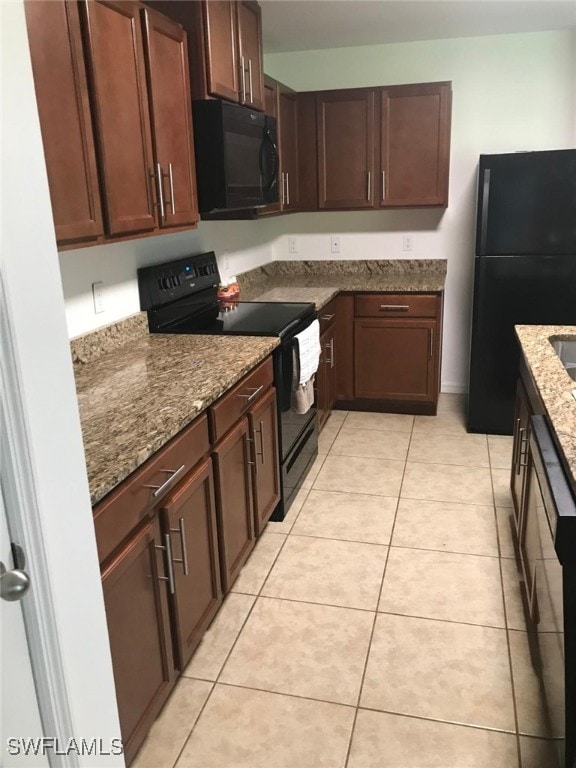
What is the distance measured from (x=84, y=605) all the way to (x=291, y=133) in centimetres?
339

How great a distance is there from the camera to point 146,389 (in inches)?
75.5

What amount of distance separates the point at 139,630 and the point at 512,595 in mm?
1404

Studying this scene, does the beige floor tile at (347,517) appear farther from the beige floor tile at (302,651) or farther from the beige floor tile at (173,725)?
the beige floor tile at (173,725)

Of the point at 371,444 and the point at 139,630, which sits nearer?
the point at 139,630

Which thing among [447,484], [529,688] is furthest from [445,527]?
[529,688]

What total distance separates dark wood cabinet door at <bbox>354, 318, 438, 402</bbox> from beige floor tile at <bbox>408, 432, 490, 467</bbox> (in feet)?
1.15

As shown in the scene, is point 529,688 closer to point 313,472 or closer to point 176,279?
point 313,472

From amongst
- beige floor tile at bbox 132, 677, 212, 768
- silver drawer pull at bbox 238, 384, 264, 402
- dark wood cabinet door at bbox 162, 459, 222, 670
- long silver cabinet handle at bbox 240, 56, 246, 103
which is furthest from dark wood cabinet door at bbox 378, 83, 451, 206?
beige floor tile at bbox 132, 677, 212, 768

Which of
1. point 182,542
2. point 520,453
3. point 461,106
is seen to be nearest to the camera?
point 182,542

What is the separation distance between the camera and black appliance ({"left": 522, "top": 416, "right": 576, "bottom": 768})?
1.29 meters

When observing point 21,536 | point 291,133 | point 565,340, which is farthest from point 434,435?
point 21,536

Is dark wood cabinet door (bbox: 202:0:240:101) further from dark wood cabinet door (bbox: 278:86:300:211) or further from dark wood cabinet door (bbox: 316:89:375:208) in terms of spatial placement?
dark wood cabinet door (bbox: 316:89:375:208)

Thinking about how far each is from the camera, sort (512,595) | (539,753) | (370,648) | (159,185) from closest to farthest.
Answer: (539,753), (370,648), (159,185), (512,595)

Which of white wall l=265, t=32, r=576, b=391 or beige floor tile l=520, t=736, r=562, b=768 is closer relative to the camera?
beige floor tile l=520, t=736, r=562, b=768
